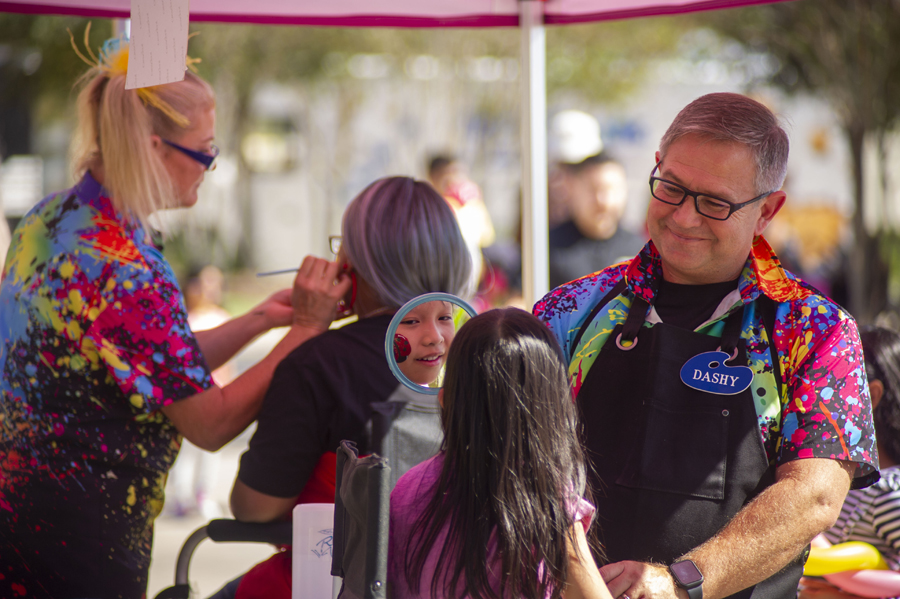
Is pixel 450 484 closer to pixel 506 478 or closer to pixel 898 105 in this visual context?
pixel 506 478

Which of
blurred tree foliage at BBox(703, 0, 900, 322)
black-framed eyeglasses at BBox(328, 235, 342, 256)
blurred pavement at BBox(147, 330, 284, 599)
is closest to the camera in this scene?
black-framed eyeglasses at BBox(328, 235, 342, 256)

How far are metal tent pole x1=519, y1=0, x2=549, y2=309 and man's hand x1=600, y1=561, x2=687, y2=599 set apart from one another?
117 cm

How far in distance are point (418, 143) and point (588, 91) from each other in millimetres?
3176

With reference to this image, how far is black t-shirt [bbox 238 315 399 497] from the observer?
A: 6.23 feet

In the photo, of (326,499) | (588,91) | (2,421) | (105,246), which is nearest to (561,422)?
(326,499)

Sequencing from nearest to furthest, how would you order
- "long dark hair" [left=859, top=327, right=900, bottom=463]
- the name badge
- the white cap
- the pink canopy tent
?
1. the name badge
2. "long dark hair" [left=859, top=327, right=900, bottom=463]
3. the pink canopy tent
4. the white cap

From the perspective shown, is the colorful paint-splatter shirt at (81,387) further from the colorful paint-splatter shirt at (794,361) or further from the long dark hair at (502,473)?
the colorful paint-splatter shirt at (794,361)

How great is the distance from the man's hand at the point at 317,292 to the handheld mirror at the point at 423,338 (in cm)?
40

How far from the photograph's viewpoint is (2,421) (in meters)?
1.88

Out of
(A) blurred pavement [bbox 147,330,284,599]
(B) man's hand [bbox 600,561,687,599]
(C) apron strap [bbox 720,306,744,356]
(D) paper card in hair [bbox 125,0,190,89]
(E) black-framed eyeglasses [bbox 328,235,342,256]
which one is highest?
(D) paper card in hair [bbox 125,0,190,89]

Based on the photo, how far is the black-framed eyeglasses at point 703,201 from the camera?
1.58m

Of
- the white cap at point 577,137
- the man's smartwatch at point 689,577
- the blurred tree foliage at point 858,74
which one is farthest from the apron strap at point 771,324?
the blurred tree foliage at point 858,74

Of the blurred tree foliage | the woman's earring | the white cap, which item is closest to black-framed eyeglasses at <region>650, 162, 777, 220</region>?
the woman's earring

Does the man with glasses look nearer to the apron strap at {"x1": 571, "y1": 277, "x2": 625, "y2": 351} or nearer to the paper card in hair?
the apron strap at {"x1": 571, "y1": 277, "x2": 625, "y2": 351}
